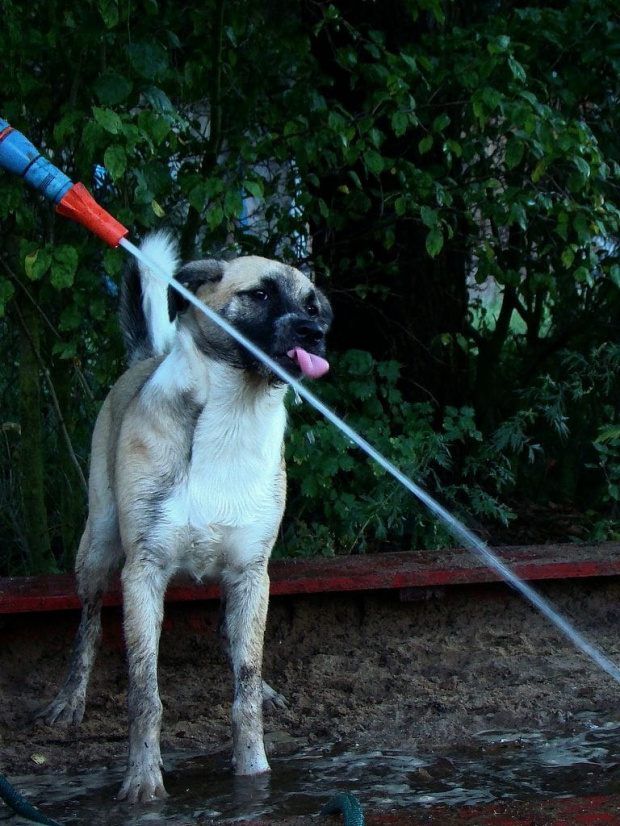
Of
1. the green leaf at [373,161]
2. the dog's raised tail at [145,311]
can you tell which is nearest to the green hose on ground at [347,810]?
the dog's raised tail at [145,311]

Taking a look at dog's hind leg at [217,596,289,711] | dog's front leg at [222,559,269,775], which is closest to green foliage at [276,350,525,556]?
dog's hind leg at [217,596,289,711]

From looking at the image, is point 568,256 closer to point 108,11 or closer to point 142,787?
point 108,11

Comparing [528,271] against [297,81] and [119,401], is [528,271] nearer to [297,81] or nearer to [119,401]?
[297,81]

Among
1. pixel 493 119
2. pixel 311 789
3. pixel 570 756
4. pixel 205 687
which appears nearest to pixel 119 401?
pixel 205 687

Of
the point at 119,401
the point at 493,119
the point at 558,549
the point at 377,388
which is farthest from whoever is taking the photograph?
the point at 377,388

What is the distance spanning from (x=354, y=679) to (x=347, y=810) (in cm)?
181

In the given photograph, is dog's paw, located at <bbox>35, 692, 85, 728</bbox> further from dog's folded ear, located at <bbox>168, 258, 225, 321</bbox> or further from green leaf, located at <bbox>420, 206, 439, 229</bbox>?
green leaf, located at <bbox>420, 206, 439, 229</bbox>

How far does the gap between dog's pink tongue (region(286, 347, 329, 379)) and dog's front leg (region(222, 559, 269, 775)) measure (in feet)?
2.44

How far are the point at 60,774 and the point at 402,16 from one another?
4736 millimetres

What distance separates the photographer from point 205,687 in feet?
15.9

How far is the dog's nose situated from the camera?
3.94 metres

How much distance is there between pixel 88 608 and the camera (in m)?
4.69

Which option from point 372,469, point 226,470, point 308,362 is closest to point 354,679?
point 226,470

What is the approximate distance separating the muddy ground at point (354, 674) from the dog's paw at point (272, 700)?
1.4 inches
